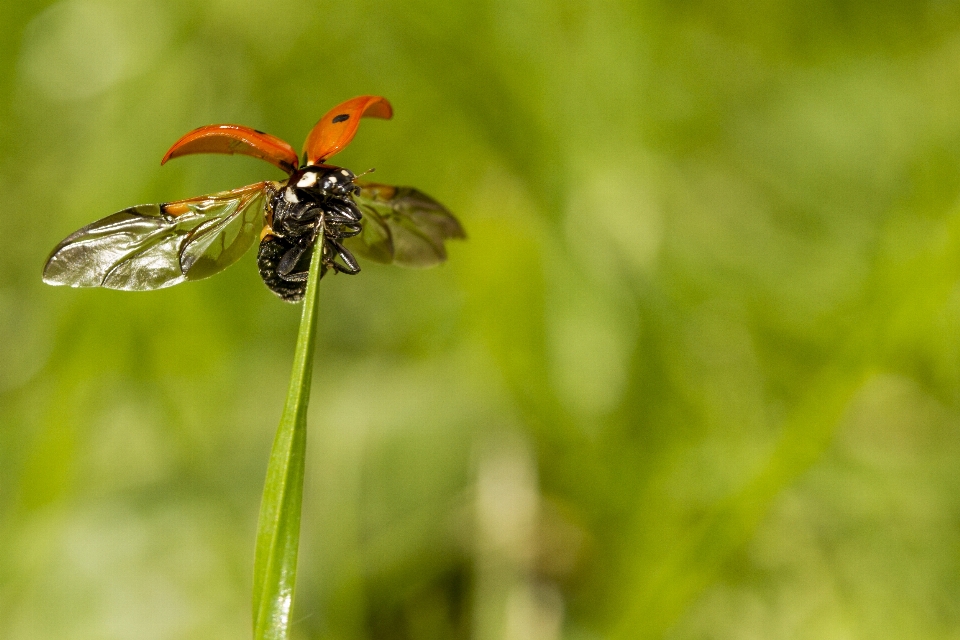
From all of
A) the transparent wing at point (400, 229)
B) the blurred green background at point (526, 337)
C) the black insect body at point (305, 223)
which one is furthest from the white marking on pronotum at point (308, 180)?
the blurred green background at point (526, 337)

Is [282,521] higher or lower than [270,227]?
lower

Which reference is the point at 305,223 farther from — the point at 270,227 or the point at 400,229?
the point at 400,229

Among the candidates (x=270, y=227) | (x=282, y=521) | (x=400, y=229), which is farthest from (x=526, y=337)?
(x=282, y=521)

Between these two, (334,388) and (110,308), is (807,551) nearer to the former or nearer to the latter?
(334,388)

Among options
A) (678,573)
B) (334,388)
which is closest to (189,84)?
(334,388)

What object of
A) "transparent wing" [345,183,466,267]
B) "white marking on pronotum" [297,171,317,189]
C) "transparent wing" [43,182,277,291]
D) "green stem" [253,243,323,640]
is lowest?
"green stem" [253,243,323,640]

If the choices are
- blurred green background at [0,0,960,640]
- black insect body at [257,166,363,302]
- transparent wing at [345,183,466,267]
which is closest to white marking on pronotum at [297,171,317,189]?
black insect body at [257,166,363,302]

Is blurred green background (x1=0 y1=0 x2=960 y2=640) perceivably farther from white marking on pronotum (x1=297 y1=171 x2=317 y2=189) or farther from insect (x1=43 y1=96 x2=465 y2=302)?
white marking on pronotum (x1=297 y1=171 x2=317 y2=189)
